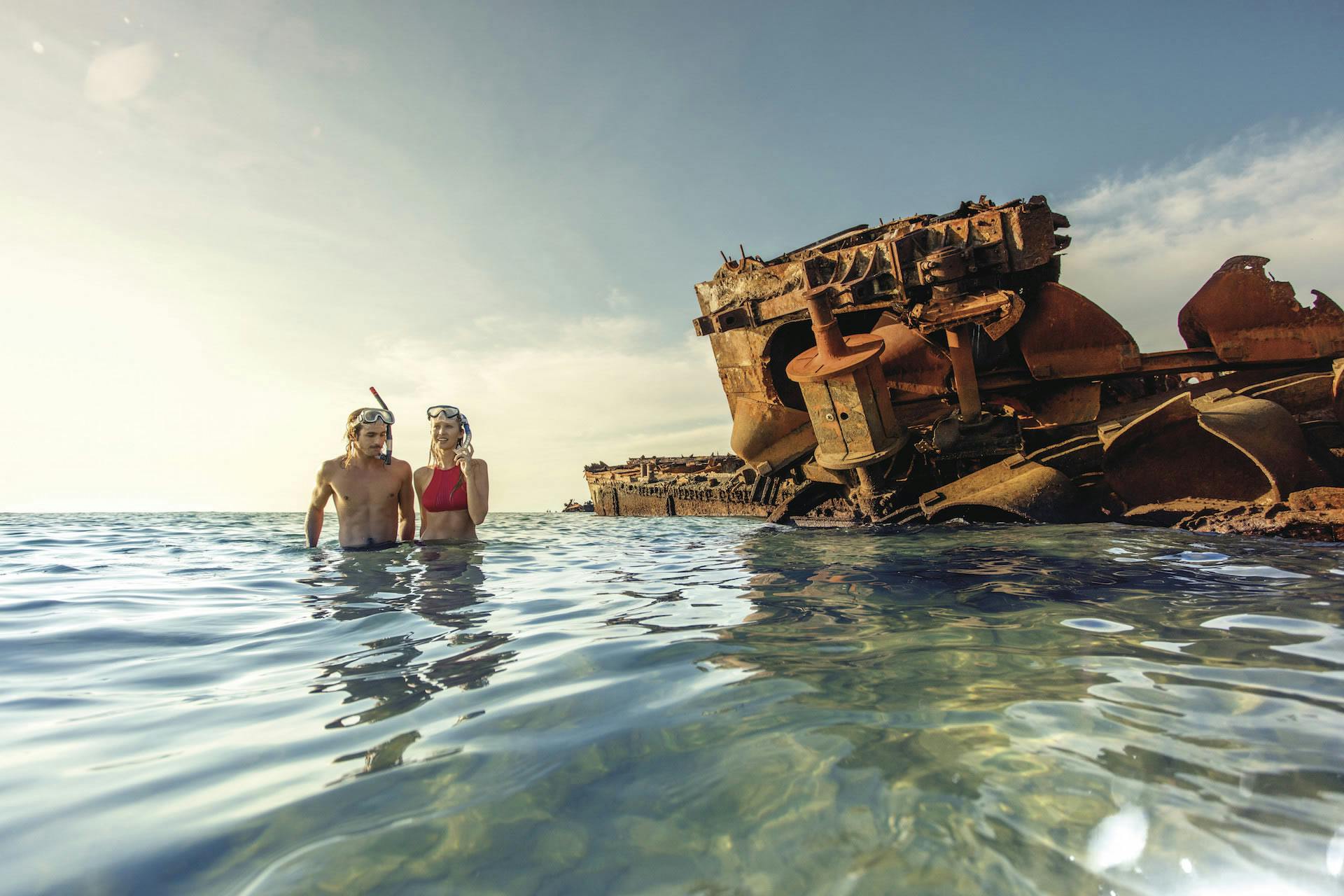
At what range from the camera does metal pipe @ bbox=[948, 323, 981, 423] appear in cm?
753

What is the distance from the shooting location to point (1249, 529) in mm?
5117

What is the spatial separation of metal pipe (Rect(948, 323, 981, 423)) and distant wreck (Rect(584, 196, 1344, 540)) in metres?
0.02

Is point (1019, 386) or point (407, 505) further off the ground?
point (1019, 386)

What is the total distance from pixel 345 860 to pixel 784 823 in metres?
0.78

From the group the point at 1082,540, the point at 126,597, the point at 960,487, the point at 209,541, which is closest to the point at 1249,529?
the point at 1082,540

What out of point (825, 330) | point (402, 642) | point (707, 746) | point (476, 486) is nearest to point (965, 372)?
point (825, 330)

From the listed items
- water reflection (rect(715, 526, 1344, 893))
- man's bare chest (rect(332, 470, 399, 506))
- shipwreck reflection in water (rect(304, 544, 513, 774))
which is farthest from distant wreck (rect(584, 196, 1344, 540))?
shipwreck reflection in water (rect(304, 544, 513, 774))

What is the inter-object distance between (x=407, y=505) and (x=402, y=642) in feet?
12.9

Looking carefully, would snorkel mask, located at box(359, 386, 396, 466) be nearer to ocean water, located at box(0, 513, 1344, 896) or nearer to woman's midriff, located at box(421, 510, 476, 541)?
woman's midriff, located at box(421, 510, 476, 541)

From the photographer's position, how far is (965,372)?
25.0 ft

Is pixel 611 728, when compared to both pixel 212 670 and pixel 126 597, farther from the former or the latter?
pixel 126 597

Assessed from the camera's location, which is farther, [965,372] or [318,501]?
[965,372]

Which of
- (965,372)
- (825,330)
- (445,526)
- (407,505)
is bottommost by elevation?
(445,526)

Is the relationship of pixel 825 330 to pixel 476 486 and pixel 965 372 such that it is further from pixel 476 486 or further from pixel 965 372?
pixel 476 486
